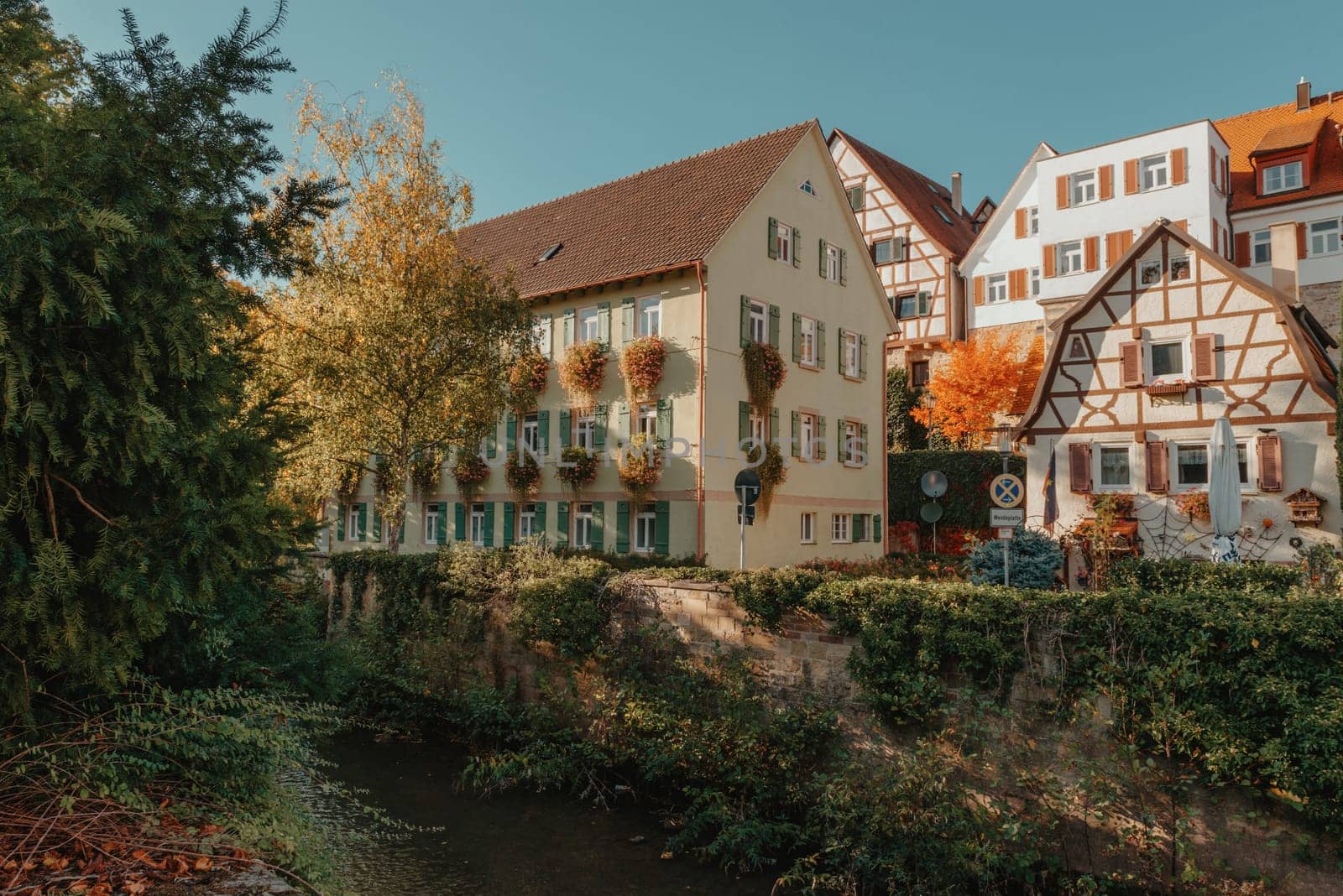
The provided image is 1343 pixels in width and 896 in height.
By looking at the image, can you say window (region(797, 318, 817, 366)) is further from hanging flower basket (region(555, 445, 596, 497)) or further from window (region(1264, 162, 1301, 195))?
window (region(1264, 162, 1301, 195))

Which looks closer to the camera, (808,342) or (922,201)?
(808,342)

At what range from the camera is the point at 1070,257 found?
30.3 meters

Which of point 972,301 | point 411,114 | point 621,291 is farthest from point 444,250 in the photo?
point 972,301

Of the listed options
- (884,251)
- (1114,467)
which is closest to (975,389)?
(884,251)

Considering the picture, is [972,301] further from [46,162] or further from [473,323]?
[46,162]

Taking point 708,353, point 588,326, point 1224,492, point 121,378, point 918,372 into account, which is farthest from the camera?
point 918,372

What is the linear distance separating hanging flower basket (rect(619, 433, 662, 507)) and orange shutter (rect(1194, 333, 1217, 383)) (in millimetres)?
11680

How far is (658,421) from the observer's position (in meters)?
20.1

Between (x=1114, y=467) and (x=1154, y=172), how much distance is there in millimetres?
12915

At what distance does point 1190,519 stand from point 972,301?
16309 millimetres

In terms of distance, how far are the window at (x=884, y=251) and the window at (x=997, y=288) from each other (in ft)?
12.5

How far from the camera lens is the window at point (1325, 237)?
27656 mm

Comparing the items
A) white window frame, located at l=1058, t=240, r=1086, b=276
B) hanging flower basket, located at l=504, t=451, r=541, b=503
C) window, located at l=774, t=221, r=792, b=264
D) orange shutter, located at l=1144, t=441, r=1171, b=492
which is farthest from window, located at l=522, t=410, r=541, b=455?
white window frame, located at l=1058, t=240, r=1086, b=276

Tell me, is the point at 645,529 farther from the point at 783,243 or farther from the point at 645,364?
the point at 783,243
